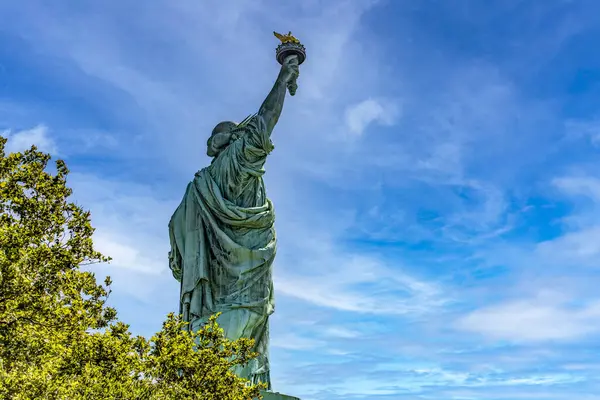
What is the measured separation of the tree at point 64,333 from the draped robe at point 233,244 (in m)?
2.38

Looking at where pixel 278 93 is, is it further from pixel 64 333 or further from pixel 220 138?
pixel 64 333

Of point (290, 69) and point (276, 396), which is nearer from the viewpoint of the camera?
point (276, 396)

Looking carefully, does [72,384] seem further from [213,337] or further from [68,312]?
[213,337]

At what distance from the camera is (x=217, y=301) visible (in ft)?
44.4

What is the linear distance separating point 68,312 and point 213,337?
8.00ft

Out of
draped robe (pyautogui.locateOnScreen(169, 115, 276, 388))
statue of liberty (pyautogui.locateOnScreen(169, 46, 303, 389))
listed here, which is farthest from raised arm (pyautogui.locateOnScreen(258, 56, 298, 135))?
draped robe (pyautogui.locateOnScreen(169, 115, 276, 388))

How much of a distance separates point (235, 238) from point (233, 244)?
28 centimetres

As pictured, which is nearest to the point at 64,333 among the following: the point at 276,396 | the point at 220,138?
the point at 276,396

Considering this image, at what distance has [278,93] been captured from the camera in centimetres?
1430

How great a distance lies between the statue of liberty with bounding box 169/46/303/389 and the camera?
1345 cm

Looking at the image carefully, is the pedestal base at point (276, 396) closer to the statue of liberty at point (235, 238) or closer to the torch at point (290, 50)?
the statue of liberty at point (235, 238)

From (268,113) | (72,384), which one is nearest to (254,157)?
(268,113)

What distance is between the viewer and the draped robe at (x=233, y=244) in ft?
44.1

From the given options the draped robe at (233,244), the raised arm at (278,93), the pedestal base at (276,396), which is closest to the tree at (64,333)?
the pedestal base at (276,396)
